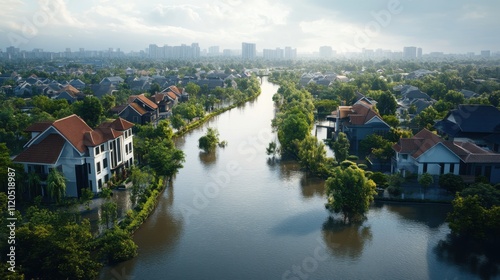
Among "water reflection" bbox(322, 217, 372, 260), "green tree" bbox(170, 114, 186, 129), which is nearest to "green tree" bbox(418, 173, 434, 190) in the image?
"water reflection" bbox(322, 217, 372, 260)

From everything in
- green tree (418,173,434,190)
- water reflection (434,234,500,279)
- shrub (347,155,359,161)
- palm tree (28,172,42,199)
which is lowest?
water reflection (434,234,500,279)

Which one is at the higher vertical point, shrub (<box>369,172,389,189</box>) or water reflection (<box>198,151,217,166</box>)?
shrub (<box>369,172,389,189</box>)

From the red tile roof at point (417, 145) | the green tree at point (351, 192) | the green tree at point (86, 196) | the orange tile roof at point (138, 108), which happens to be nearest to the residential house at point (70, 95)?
the orange tile roof at point (138, 108)

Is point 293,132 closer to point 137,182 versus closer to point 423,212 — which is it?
point 423,212

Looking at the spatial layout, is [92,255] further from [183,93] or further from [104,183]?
[183,93]

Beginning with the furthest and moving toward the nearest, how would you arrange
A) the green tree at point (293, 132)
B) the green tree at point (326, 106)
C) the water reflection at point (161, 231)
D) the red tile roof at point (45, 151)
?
the green tree at point (326, 106), the green tree at point (293, 132), the red tile roof at point (45, 151), the water reflection at point (161, 231)

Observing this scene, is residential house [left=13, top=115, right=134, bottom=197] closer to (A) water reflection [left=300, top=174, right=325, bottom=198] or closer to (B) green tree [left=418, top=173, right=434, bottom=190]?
(A) water reflection [left=300, top=174, right=325, bottom=198]

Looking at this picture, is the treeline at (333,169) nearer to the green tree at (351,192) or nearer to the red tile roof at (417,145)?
the green tree at (351,192)
